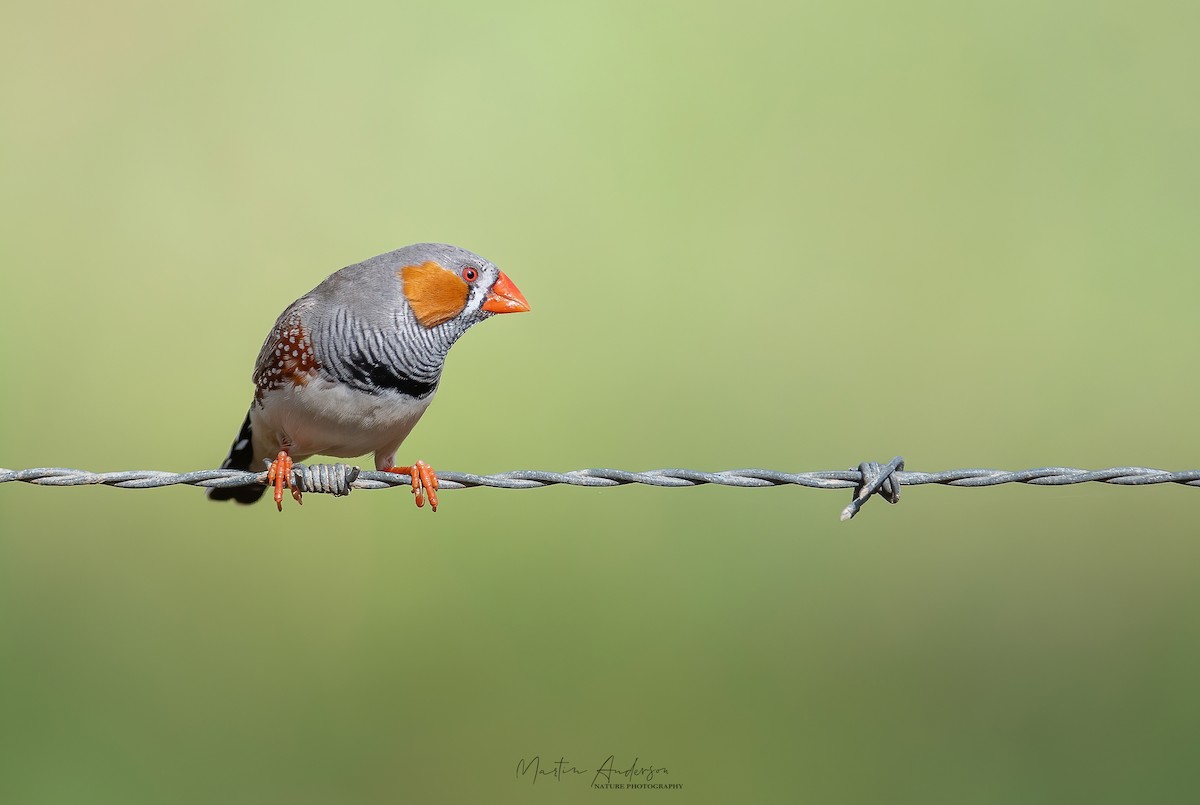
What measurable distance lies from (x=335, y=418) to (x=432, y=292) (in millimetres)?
609

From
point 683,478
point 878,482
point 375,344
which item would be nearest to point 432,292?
point 375,344

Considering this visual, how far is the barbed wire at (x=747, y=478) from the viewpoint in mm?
3207

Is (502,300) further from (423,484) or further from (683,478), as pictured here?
(683,478)

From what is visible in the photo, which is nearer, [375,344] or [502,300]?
[375,344]

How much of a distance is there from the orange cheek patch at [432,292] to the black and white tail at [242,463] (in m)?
1.14

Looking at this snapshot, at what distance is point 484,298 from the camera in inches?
174

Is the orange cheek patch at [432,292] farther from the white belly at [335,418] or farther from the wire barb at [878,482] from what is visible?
the wire barb at [878,482]

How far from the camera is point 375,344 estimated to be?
4.23 m

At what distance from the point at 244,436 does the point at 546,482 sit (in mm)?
2343

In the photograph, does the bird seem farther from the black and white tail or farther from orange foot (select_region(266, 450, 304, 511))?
the black and white tail

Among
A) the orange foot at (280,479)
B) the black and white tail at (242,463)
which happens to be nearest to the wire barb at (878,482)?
the orange foot at (280,479)

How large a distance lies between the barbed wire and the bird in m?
0.91

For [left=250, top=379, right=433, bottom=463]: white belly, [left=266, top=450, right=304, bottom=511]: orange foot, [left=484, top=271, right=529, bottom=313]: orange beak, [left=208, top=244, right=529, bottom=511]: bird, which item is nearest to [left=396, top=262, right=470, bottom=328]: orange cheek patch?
[left=208, top=244, right=529, bottom=511]: bird

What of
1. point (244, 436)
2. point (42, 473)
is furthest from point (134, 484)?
point (244, 436)
